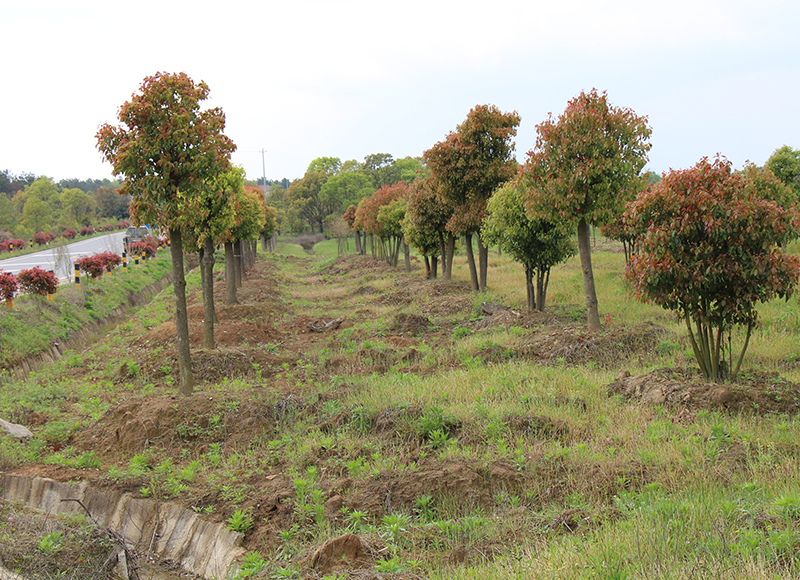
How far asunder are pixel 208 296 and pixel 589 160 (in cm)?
843

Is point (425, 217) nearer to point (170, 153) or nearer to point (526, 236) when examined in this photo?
point (526, 236)

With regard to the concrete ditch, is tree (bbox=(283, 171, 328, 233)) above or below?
above

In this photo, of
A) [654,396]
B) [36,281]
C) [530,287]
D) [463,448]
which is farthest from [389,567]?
[36,281]

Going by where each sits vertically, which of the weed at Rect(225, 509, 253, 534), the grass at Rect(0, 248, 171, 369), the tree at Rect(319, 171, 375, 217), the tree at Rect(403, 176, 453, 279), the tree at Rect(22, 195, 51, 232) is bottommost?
the weed at Rect(225, 509, 253, 534)

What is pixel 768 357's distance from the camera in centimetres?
895

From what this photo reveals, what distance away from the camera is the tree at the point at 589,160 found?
11008 millimetres

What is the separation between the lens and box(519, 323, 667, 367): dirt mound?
971 centimetres

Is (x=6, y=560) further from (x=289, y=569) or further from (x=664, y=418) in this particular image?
(x=664, y=418)

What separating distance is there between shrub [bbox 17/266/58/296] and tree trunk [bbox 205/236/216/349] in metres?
5.66

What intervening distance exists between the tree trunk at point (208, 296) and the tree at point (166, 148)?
3381mm

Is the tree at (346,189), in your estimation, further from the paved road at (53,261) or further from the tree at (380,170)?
the paved road at (53,261)

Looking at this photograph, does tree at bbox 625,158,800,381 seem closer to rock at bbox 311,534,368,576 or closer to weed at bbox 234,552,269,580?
rock at bbox 311,534,368,576

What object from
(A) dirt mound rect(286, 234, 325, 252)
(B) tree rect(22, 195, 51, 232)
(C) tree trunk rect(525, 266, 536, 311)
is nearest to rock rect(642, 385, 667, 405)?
(C) tree trunk rect(525, 266, 536, 311)

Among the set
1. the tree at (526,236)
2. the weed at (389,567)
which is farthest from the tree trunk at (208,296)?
the weed at (389,567)
